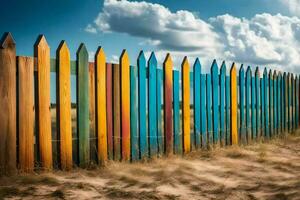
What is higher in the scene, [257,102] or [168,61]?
[168,61]

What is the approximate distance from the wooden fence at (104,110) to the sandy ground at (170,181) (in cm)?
31

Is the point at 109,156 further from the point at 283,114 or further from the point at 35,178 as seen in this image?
the point at 283,114

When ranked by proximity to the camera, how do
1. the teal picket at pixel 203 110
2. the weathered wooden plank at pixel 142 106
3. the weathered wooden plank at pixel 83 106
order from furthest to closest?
the teal picket at pixel 203 110 → the weathered wooden plank at pixel 142 106 → the weathered wooden plank at pixel 83 106

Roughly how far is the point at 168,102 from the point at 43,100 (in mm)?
2525

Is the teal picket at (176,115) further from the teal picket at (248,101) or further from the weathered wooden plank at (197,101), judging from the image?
the teal picket at (248,101)

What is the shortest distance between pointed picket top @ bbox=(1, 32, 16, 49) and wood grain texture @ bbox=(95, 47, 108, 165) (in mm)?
1262

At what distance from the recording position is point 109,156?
19.7 feet

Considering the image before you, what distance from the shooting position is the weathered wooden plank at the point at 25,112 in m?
4.97

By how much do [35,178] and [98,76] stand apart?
1796mm

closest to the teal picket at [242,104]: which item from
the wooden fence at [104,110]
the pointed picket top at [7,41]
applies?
the wooden fence at [104,110]

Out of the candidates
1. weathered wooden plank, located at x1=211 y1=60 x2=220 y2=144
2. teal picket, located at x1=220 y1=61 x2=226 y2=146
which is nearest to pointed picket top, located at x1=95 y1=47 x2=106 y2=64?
weathered wooden plank, located at x1=211 y1=60 x2=220 y2=144

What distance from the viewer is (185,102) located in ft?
24.8

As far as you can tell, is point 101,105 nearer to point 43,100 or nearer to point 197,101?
point 43,100

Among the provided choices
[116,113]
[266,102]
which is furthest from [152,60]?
[266,102]
